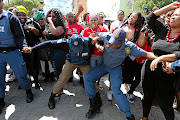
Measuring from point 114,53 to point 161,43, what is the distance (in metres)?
0.73

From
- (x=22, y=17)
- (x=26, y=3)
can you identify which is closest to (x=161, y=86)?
A: (x=22, y=17)

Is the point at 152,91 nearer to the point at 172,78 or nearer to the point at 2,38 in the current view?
the point at 172,78

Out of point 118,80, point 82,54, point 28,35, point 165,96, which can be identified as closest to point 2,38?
point 28,35

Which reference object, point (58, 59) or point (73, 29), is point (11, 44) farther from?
point (73, 29)

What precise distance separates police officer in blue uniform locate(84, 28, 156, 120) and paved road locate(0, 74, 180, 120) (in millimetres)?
328

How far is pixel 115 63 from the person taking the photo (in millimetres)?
2426

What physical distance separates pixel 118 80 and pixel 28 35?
2.55m

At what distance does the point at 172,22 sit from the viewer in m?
1.92

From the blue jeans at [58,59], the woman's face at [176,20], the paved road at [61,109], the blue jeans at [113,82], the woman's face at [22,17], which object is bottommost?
the paved road at [61,109]

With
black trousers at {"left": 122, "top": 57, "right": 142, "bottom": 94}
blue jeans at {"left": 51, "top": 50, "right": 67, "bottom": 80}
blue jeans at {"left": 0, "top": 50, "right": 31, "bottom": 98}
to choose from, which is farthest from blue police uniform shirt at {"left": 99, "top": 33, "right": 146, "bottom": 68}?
blue jeans at {"left": 0, "top": 50, "right": 31, "bottom": 98}

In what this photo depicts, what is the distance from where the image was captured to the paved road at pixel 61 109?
8.84 feet

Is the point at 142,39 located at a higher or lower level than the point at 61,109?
higher

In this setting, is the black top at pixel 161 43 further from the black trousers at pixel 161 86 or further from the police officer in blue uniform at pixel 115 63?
the black trousers at pixel 161 86

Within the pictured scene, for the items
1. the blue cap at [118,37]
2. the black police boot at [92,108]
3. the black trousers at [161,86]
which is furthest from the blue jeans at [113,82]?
the blue cap at [118,37]
